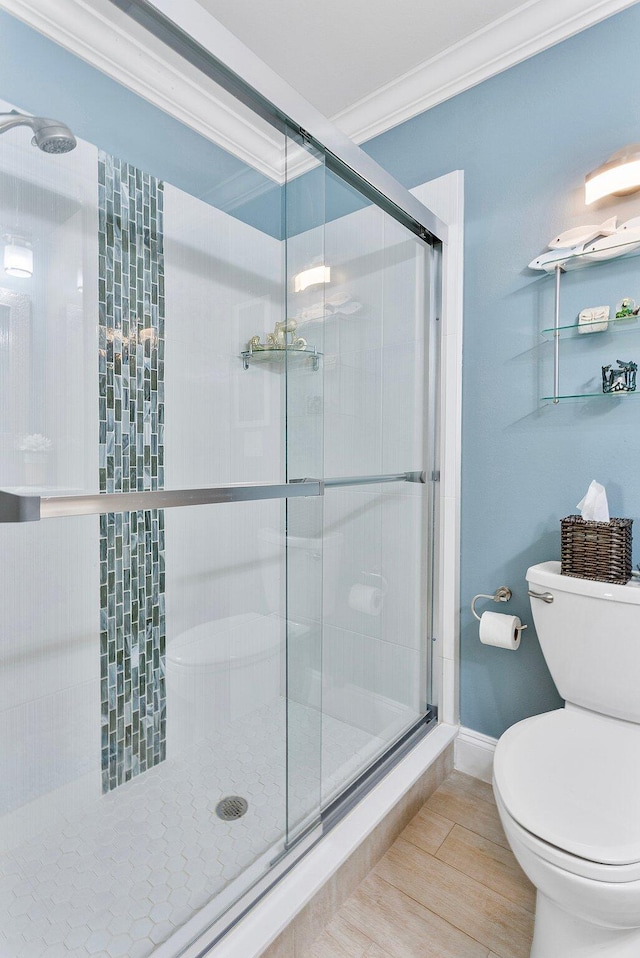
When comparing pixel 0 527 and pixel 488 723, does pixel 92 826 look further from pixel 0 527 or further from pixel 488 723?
pixel 488 723

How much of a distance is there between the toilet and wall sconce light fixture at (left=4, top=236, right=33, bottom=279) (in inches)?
55.8

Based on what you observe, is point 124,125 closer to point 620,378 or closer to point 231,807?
point 620,378

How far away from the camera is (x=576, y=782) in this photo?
3.59 feet

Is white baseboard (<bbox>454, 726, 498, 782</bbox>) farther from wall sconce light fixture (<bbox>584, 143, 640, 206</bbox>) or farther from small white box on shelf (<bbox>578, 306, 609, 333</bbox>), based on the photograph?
wall sconce light fixture (<bbox>584, 143, 640, 206</bbox>)

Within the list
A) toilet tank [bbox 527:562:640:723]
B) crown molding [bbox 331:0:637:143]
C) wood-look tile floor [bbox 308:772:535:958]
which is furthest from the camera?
crown molding [bbox 331:0:637:143]

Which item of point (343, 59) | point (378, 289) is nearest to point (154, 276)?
point (378, 289)

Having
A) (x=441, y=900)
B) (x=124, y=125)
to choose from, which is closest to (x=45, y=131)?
(x=124, y=125)

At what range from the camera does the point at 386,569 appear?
169cm

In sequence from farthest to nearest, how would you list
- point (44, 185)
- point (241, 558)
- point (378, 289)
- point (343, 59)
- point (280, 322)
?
point (343, 59), point (378, 289), point (241, 558), point (280, 322), point (44, 185)

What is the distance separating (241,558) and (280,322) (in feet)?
1.97

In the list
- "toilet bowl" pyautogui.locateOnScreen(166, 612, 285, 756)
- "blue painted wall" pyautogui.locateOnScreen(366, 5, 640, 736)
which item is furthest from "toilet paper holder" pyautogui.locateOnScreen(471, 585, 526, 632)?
"toilet bowl" pyautogui.locateOnScreen(166, 612, 285, 756)

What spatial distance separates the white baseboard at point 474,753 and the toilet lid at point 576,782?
51 centimetres

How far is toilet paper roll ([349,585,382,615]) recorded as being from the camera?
1572mm

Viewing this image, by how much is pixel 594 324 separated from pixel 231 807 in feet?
5.31
